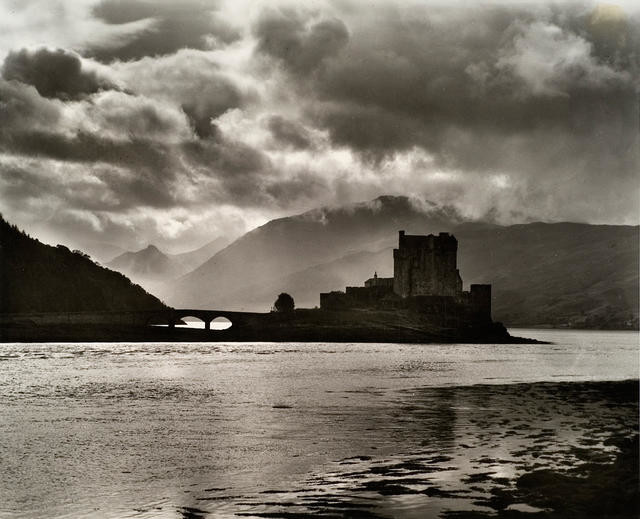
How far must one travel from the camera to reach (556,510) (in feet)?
44.1

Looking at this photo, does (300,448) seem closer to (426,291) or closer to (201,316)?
(201,316)

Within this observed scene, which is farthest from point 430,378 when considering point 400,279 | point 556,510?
point 400,279

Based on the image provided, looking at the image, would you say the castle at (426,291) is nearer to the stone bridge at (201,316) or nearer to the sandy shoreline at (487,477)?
the stone bridge at (201,316)

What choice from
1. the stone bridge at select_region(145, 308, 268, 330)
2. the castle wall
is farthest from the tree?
the castle wall

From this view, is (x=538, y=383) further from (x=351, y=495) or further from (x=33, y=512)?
Answer: (x=33, y=512)

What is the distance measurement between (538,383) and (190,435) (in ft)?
85.6

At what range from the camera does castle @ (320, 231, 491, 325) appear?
152 metres

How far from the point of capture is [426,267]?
16012cm

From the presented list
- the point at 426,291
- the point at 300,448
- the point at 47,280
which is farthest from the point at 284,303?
the point at 300,448

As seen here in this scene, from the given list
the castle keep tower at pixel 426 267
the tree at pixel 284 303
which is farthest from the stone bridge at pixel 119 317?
the castle keep tower at pixel 426 267

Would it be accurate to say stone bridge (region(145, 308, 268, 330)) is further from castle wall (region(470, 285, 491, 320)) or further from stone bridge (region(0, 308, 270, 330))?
castle wall (region(470, 285, 491, 320))

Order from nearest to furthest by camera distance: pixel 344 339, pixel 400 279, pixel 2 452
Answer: pixel 2 452 < pixel 344 339 < pixel 400 279

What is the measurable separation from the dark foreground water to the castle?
112 meters

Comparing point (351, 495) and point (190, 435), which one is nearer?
point (351, 495)
